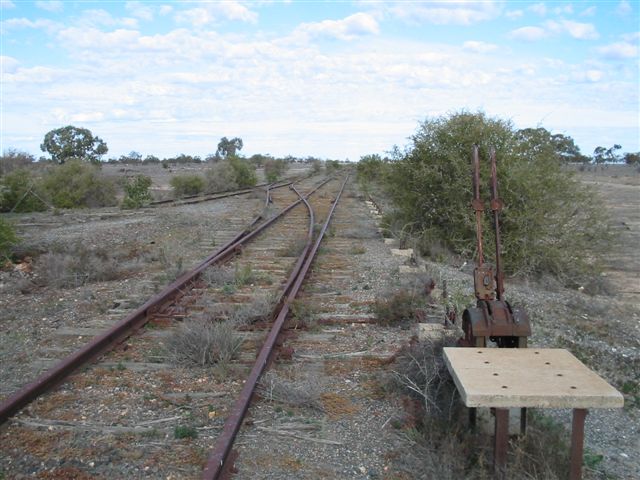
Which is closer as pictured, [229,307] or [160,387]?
[160,387]

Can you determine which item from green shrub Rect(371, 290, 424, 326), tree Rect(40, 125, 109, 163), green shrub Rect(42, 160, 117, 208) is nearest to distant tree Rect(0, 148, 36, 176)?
green shrub Rect(42, 160, 117, 208)

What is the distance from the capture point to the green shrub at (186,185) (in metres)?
30.7

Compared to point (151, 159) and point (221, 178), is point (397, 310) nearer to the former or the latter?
point (221, 178)

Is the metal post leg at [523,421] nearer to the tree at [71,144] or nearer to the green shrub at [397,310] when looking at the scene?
the green shrub at [397,310]

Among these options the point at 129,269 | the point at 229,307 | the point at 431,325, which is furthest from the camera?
the point at 129,269

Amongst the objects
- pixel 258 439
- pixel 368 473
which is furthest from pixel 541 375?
pixel 258 439

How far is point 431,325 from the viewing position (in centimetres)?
690

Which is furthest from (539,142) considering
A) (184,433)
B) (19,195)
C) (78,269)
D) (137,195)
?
(19,195)

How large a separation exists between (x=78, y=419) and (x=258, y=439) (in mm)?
1426

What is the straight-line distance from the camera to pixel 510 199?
12773 millimetres

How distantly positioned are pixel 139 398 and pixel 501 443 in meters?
2.95

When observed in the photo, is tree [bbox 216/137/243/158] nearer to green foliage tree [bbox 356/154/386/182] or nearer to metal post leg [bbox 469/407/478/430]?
green foliage tree [bbox 356/154/386/182]

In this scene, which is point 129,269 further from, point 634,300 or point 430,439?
point 634,300

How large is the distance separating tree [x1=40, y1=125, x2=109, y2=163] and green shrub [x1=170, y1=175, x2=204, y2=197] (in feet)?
105
